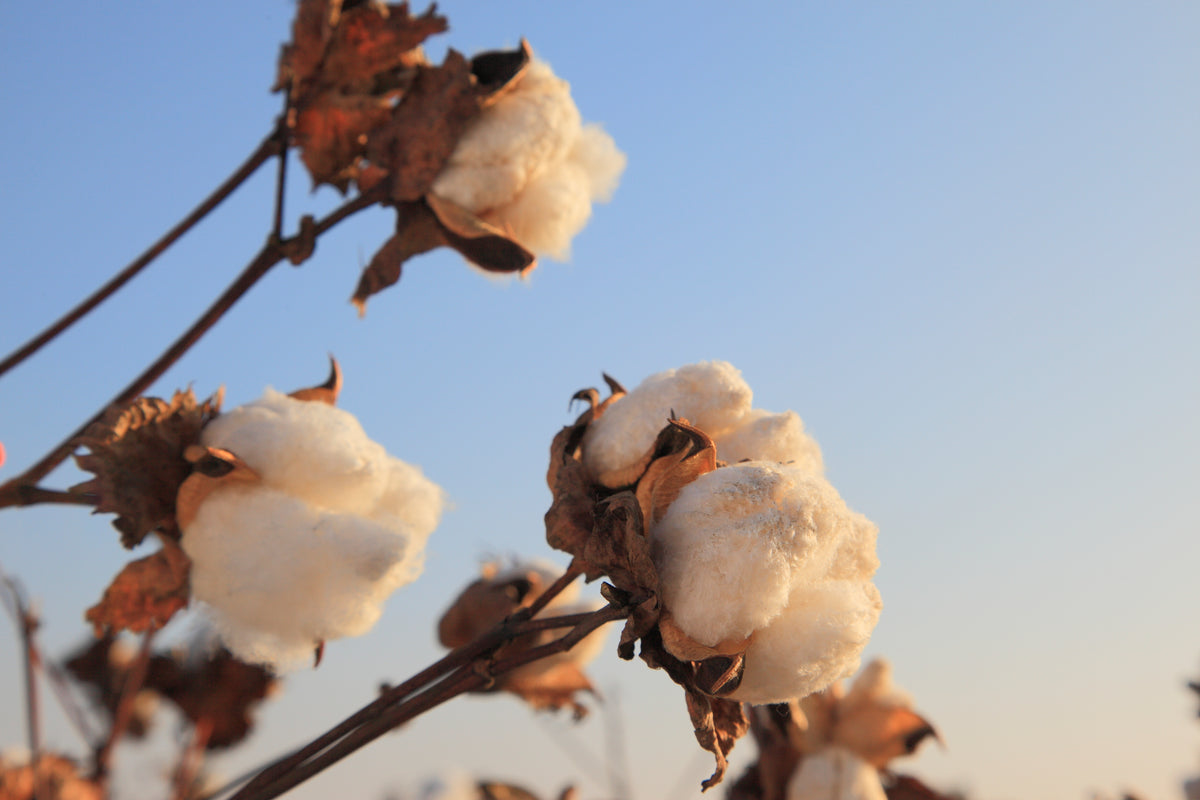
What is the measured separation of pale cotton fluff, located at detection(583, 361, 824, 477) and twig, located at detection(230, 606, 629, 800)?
5.6 inches

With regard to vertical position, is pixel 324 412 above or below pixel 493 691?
above

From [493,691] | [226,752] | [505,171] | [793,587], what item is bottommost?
[226,752]

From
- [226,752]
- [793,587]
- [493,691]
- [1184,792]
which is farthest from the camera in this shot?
[226,752]

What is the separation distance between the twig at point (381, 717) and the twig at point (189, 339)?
1.33 ft

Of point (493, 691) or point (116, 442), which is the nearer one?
point (116, 442)

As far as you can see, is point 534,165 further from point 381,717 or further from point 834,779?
point 834,779

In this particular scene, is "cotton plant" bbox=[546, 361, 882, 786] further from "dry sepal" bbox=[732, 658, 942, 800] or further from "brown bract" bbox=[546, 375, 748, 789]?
"dry sepal" bbox=[732, 658, 942, 800]

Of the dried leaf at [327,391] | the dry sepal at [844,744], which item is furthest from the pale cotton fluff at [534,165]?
the dry sepal at [844,744]

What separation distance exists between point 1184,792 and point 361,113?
1643 mm

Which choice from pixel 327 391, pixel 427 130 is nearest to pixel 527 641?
pixel 327 391

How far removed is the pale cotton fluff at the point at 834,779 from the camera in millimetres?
1524

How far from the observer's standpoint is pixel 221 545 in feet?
3.20

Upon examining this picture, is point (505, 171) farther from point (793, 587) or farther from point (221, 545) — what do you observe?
point (793, 587)

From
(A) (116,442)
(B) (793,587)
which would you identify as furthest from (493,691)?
(B) (793,587)
